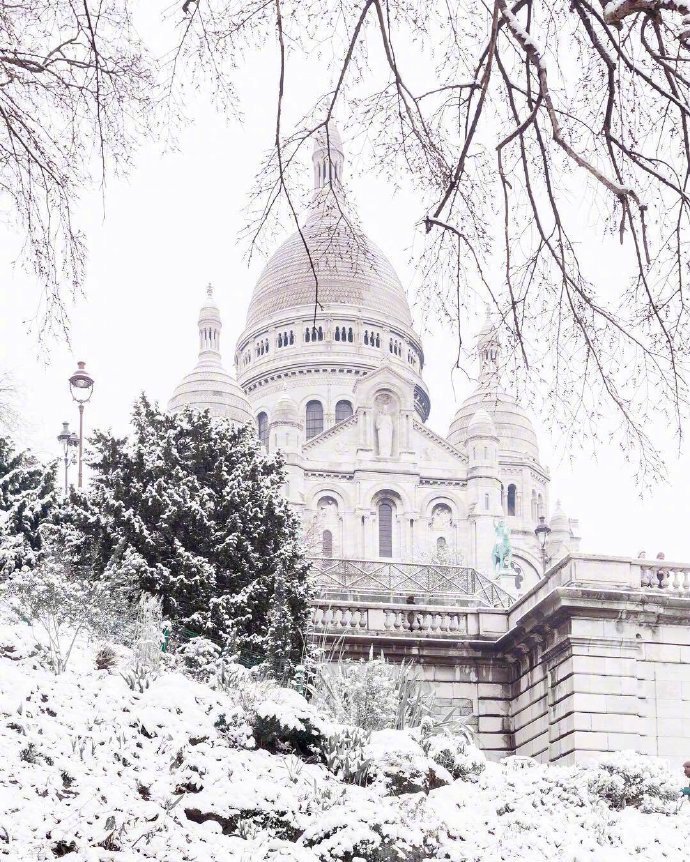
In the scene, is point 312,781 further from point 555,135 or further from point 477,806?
point 555,135

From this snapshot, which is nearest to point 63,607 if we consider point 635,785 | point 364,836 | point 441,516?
point 364,836

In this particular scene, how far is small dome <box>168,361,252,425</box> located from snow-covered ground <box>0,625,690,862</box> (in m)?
64.1

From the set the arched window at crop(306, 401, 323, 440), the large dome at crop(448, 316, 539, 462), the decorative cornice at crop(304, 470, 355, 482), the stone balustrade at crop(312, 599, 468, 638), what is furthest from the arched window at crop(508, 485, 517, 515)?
the stone balustrade at crop(312, 599, 468, 638)

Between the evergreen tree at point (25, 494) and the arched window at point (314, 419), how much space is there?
62.3m

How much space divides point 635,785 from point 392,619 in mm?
9359

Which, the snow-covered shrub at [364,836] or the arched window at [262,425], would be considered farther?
the arched window at [262,425]

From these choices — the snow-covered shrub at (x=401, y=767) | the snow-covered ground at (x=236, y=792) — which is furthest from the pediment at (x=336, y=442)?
the snow-covered shrub at (x=401, y=767)

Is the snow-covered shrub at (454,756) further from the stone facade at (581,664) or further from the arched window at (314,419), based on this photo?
the arched window at (314,419)

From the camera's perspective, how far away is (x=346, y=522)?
72375mm

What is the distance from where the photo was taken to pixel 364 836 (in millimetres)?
10984

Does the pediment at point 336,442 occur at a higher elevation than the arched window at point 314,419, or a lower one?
lower

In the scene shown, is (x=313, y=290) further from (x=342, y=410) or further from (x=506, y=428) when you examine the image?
(x=506, y=428)

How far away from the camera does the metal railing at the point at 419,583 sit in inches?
1164

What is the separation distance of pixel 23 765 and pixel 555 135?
661 cm
